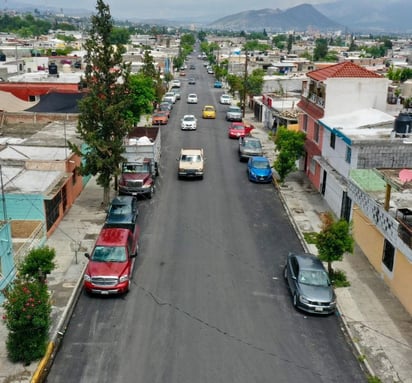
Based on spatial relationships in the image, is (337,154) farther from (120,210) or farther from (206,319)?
(206,319)

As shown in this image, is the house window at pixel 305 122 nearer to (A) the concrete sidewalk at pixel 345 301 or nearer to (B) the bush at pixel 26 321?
(A) the concrete sidewalk at pixel 345 301

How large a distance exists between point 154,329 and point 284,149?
67.8ft

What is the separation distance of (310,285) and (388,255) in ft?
14.3

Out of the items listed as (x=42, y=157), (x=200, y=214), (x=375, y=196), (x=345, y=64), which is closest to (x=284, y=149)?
(x=345, y=64)

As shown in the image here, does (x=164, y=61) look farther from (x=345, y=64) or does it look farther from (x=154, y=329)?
(x=154, y=329)

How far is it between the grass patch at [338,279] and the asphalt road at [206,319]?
6.79ft

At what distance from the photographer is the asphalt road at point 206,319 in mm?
16250

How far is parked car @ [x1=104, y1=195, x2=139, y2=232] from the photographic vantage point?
26.0m

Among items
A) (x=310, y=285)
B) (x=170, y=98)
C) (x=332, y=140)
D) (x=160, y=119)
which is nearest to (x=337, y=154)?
(x=332, y=140)

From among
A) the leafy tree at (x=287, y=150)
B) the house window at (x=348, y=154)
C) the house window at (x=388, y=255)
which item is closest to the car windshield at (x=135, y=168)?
the leafy tree at (x=287, y=150)

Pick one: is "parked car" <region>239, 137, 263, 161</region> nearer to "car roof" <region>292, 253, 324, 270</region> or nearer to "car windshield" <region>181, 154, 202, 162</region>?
"car windshield" <region>181, 154, 202, 162</region>

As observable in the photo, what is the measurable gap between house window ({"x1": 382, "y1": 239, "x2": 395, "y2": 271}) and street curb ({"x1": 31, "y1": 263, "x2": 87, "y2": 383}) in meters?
12.6

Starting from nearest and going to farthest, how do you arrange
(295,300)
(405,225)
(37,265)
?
(37,265) → (295,300) → (405,225)

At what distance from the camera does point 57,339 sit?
17688 millimetres
